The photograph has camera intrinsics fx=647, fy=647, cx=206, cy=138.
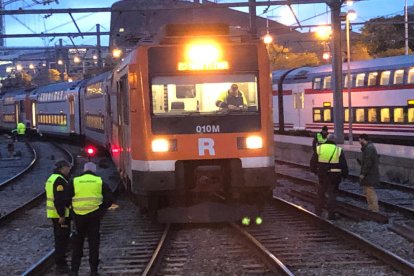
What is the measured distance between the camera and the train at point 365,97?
24188 mm

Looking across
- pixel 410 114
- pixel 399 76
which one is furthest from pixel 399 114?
pixel 399 76

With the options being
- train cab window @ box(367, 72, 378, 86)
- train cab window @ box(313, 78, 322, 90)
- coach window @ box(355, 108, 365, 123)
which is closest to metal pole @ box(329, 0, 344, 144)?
train cab window @ box(367, 72, 378, 86)

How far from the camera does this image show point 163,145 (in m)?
9.98

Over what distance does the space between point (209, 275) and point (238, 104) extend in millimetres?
3158

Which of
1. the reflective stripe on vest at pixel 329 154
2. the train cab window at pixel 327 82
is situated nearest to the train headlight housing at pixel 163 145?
the reflective stripe on vest at pixel 329 154

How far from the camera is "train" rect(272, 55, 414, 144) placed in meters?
24.2

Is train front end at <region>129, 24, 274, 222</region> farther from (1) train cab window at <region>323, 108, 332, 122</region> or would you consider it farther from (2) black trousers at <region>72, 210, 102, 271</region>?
(1) train cab window at <region>323, 108, 332, 122</region>

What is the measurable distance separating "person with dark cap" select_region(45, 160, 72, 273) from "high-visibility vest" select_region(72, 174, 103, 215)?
20 cm

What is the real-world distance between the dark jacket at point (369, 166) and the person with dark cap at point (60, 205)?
5.74 meters

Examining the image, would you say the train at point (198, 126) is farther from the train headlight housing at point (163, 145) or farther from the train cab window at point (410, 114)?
the train cab window at point (410, 114)

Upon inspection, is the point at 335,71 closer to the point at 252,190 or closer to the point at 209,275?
the point at 252,190

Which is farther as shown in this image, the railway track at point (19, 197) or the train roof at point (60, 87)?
the train roof at point (60, 87)

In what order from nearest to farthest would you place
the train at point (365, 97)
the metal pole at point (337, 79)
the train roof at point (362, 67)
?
the metal pole at point (337, 79), the train at point (365, 97), the train roof at point (362, 67)

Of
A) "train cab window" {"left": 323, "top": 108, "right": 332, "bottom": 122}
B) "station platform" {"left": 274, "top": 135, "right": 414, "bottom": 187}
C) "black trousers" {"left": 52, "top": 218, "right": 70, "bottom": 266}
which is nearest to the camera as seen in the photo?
"black trousers" {"left": 52, "top": 218, "right": 70, "bottom": 266}
